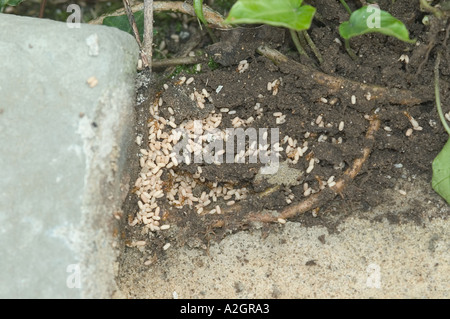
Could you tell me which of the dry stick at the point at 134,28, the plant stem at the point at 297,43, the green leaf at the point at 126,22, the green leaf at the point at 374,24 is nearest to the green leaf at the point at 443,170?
the green leaf at the point at 374,24

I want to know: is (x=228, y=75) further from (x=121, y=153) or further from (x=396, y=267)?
(x=396, y=267)

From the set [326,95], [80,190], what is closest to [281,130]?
[326,95]

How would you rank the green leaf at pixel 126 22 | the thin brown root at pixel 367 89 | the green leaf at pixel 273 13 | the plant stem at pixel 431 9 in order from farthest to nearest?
the green leaf at pixel 126 22 < the thin brown root at pixel 367 89 < the plant stem at pixel 431 9 < the green leaf at pixel 273 13

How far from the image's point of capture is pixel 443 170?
2.48m

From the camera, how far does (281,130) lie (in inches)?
102

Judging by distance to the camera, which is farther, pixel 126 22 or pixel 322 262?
pixel 126 22

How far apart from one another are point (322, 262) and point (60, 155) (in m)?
1.09

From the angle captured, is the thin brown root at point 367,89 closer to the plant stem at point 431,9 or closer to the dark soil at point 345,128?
the dark soil at point 345,128

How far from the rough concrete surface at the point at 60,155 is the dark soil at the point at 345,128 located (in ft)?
0.78

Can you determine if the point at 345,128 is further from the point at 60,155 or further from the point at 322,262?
the point at 60,155

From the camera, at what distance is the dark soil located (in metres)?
2.55

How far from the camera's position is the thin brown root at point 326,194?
100 inches

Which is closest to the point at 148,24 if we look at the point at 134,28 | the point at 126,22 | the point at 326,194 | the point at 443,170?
the point at 134,28

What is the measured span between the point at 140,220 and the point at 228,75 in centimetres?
71
